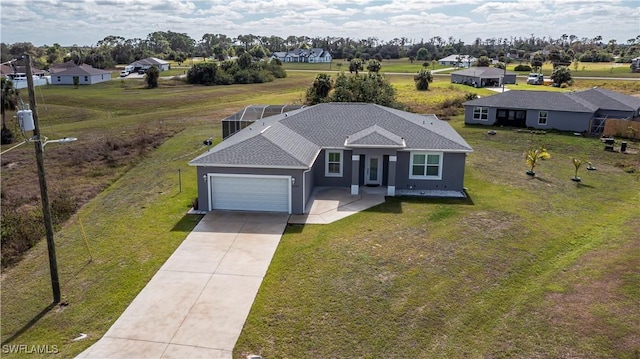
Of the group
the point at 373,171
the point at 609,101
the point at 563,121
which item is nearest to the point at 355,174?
the point at 373,171

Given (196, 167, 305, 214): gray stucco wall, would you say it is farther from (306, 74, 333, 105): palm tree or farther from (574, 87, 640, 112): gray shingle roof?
(574, 87, 640, 112): gray shingle roof

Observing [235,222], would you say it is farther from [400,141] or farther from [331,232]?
[400,141]

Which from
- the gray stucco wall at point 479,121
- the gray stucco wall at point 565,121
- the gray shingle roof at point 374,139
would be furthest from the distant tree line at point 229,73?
the gray shingle roof at point 374,139

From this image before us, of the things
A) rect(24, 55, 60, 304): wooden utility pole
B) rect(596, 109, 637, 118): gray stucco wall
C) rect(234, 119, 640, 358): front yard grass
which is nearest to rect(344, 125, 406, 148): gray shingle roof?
rect(234, 119, 640, 358): front yard grass

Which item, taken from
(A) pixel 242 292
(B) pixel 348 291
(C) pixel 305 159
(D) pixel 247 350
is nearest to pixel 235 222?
(C) pixel 305 159

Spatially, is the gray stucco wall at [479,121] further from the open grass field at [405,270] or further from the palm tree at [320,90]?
the palm tree at [320,90]

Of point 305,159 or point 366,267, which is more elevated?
point 305,159
